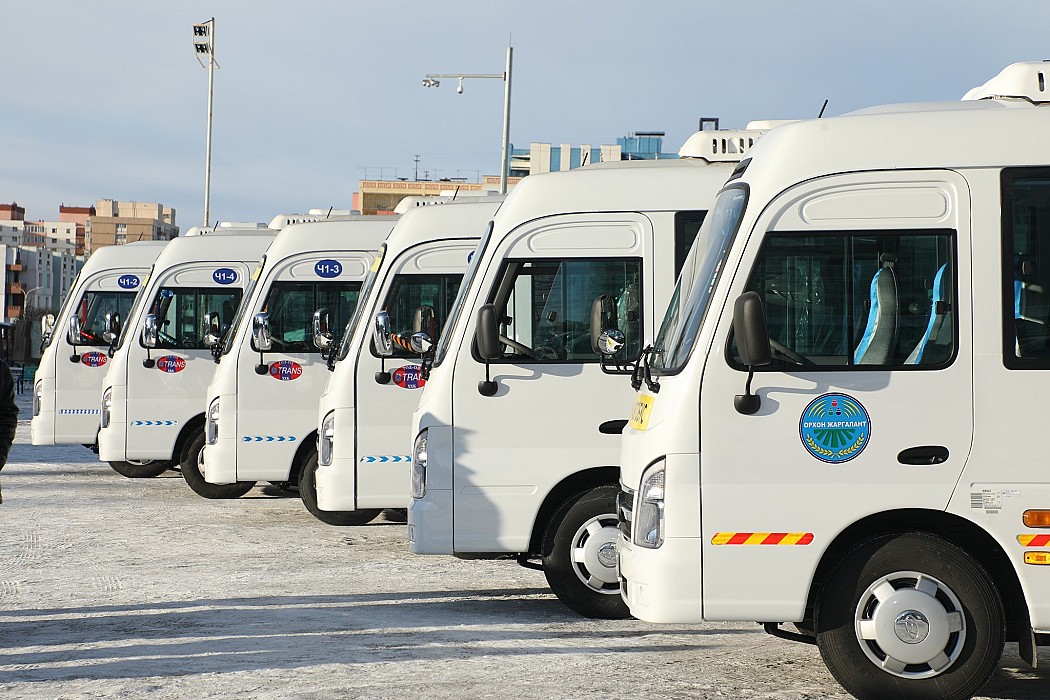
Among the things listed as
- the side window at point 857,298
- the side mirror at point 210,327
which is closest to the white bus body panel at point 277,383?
the side mirror at point 210,327

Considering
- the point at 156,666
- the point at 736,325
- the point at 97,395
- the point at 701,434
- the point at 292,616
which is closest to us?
the point at 736,325

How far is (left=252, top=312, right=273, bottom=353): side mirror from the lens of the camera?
43.4 ft

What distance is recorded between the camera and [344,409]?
11117 mm

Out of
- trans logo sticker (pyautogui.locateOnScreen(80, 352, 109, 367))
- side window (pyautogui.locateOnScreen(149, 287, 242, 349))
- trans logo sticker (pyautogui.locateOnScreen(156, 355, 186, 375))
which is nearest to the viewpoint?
trans logo sticker (pyautogui.locateOnScreen(156, 355, 186, 375))

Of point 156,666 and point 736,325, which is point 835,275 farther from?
point 156,666

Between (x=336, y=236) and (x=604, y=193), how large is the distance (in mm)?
5186

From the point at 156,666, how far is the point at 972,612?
3896 mm

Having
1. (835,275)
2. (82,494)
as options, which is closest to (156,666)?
(835,275)

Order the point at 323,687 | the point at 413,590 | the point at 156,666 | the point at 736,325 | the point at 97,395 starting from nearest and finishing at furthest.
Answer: the point at 736,325 → the point at 323,687 → the point at 156,666 → the point at 413,590 → the point at 97,395

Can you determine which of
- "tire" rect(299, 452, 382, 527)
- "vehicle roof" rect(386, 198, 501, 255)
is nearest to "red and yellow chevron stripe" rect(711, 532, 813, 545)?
"vehicle roof" rect(386, 198, 501, 255)

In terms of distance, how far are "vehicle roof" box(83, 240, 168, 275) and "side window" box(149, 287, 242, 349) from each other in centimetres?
243

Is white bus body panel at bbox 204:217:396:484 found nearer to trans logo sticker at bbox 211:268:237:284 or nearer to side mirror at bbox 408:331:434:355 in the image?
trans logo sticker at bbox 211:268:237:284

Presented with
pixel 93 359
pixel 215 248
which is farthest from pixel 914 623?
pixel 93 359

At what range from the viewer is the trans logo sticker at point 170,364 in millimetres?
15578
